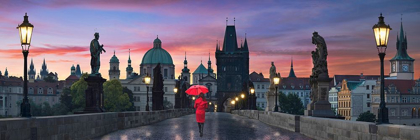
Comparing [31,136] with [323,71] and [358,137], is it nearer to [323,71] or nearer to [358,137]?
[358,137]

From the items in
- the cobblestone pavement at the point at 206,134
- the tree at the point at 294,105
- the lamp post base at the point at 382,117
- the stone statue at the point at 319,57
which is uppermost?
the stone statue at the point at 319,57

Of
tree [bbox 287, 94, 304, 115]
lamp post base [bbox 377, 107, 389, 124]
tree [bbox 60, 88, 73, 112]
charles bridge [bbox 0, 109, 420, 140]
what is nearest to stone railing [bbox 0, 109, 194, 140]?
charles bridge [bbox 0, 109, 420, 140]

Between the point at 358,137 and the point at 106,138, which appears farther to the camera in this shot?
the point at 106,138

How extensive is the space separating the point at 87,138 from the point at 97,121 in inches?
70.3

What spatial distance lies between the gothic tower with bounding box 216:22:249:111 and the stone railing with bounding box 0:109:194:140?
161293mm

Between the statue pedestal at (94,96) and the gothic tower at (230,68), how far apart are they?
163 meters

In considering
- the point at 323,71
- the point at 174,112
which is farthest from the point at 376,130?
the point at 174,112

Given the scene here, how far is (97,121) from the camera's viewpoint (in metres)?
22.3

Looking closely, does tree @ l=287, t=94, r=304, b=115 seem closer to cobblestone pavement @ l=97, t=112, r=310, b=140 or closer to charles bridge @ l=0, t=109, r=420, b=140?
charles bridge @ l=0, t=109, r=420, b=140

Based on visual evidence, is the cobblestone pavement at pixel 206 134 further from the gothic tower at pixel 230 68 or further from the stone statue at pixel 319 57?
the gothic tower at pixel 230 68

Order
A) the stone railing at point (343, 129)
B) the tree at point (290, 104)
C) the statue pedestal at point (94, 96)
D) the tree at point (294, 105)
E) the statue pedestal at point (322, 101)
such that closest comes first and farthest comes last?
the stone railing at point (343, 129) → the statue pedestal at point (322, 101) → the statue pedestal at point (94, 96) → the tree at point (290, 104) → the tree at point (294, 105)

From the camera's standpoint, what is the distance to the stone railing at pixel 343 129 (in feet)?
40.1

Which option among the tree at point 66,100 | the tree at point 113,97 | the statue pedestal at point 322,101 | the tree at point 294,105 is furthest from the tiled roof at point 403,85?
the statue pedestal at point 322,101

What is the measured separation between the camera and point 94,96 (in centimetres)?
2716
